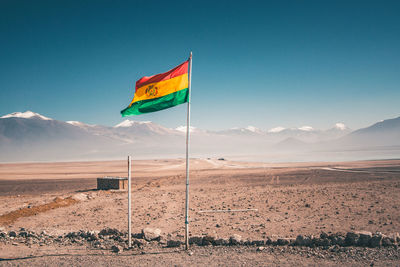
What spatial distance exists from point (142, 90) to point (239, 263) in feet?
21.0

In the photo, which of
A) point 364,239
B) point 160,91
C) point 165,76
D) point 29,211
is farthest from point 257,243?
point 29,211

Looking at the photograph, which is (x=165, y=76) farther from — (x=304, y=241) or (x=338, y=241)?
(x=338, y=241)

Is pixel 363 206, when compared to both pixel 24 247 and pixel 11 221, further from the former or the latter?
pixel 11 221

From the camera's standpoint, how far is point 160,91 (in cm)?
880

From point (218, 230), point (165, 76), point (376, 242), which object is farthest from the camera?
point (218, 230)

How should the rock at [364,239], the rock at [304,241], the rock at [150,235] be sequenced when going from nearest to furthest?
the rock at [364,239]
the rock at [304,241]
the rock at [150,235]

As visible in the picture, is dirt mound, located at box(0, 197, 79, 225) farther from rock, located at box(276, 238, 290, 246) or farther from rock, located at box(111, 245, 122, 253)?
rock, located at box(276, 238, 290, 246)

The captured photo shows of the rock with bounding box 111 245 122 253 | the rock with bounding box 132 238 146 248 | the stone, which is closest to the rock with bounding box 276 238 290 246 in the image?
the stone

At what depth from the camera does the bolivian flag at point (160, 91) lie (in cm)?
855

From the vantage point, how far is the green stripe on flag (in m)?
8.53

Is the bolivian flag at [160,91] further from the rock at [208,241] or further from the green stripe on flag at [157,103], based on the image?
the rock at [208,241]

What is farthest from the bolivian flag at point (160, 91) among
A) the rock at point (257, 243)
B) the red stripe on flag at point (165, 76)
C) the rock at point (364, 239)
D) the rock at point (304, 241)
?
the rock at point (364, 239)

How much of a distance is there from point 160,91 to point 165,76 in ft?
1.78

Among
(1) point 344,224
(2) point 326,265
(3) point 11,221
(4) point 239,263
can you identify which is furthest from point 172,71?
(3) point 11,221
